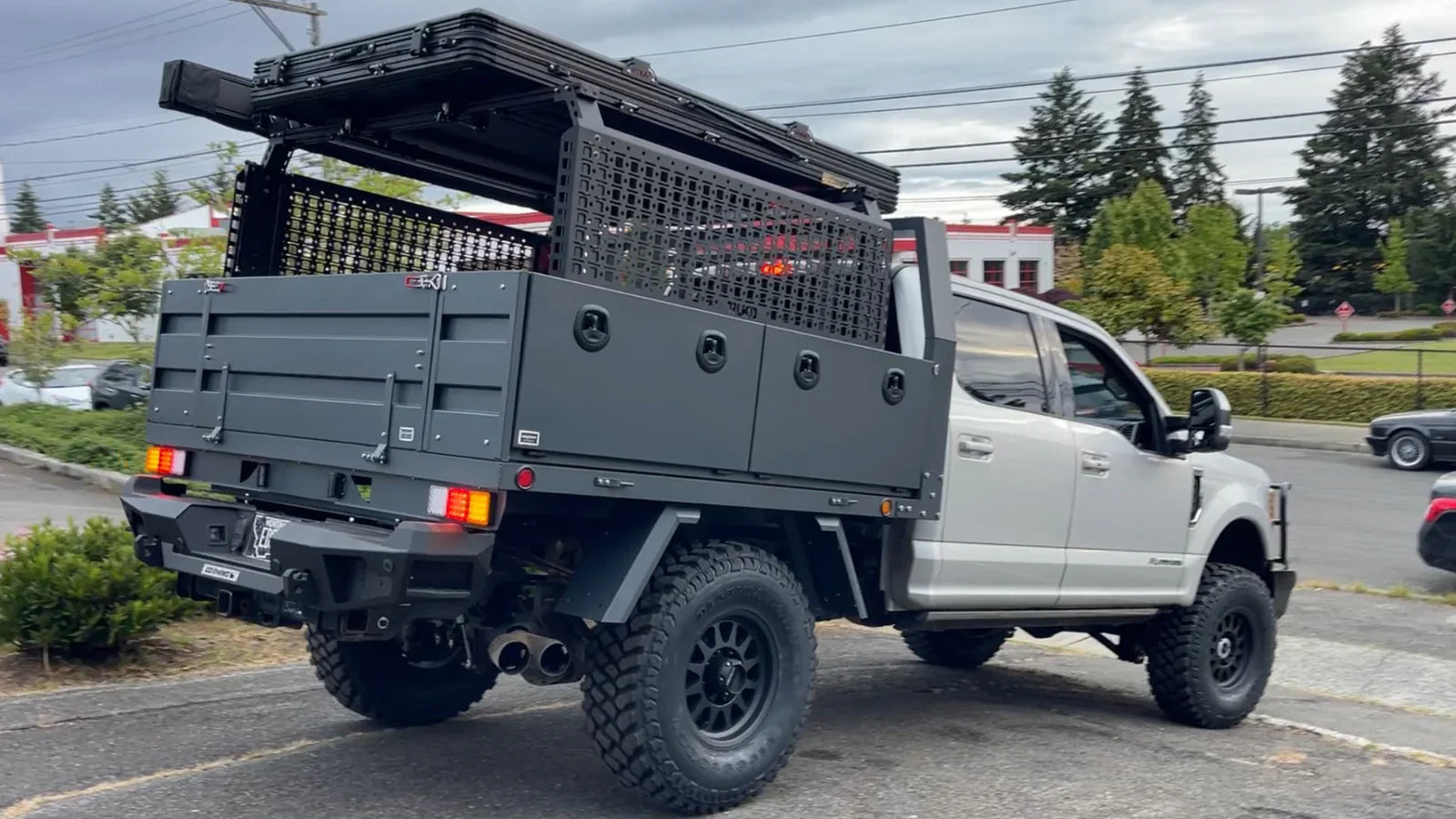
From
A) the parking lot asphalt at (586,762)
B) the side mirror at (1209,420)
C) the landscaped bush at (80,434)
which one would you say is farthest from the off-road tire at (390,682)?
the landscaped bush at (80,434)

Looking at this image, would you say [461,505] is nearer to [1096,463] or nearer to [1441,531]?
[1096,463]

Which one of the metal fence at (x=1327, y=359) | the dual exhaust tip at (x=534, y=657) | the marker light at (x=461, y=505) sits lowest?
the dual exhaust tip at (x=534, y=657)

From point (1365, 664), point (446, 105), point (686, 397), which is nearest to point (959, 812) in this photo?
point (686, 397)

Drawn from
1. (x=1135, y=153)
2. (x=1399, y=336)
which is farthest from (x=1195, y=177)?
(x=1399, y=336)

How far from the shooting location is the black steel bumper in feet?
13.4

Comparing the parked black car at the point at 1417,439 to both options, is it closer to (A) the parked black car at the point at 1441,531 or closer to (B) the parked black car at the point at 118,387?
(A) the parked black car at the point at 1441,531

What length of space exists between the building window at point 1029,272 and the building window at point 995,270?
103 centimetres

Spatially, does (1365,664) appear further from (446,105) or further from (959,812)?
(446,105)

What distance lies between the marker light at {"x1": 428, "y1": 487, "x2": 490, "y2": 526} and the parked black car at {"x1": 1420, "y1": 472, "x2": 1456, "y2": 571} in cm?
1047

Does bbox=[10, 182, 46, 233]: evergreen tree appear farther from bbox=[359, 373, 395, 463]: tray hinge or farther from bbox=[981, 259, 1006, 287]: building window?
bbox=[359, 373, 395, 463]: tray hinge

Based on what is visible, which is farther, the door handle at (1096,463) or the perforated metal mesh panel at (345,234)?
the door handle at (1096,463)

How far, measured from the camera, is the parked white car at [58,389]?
75.8 ft

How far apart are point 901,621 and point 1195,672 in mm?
1984

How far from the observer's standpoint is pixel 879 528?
18.2 ft
